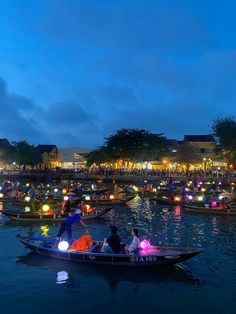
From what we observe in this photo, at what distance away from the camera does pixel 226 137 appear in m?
74.7

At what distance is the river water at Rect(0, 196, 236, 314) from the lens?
13.0 meters

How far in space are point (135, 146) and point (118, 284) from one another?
7493 cm

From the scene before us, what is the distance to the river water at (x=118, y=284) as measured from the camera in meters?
13.0

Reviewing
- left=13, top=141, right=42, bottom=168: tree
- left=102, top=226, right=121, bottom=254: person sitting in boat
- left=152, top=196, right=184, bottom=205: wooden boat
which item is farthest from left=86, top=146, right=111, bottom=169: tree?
left=102, top=226, right=121, bottom=254: person sitting in boat

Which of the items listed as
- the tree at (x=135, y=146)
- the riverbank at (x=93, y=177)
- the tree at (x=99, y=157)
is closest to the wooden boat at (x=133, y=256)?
the riverbank at (x=93, y=177)

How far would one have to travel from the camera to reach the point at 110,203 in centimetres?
3988

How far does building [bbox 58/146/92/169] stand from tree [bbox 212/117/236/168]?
55693 mm

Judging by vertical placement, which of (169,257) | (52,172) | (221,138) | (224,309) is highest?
(221,138)

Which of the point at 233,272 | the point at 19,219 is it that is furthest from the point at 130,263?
the point at 19,219

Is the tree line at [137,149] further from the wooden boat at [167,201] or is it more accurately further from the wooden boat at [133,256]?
the wooden boat at [133,256]

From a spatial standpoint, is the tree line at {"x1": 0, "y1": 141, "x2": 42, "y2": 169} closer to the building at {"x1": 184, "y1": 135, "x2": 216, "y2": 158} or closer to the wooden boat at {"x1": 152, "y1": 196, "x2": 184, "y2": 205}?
the building at {"x1": 184, "y1": 135, "x2": 216, "y2": 158}

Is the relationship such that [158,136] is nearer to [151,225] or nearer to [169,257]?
[151,225]

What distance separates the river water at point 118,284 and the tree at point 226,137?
174ft

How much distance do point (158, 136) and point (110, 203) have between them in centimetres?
5607
